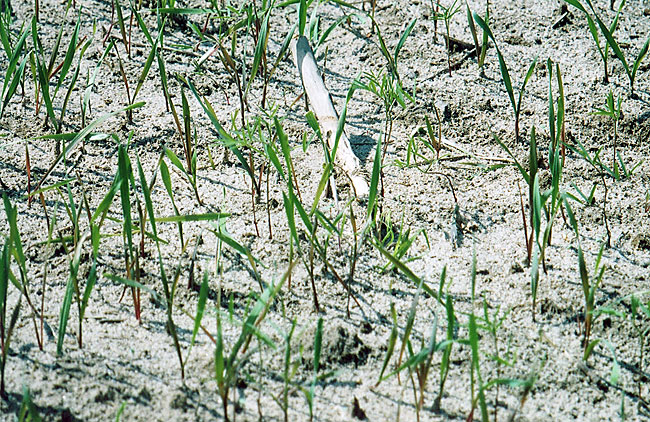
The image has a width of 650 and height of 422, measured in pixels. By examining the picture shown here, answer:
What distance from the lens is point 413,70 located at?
292cm

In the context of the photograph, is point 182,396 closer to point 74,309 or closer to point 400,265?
point 74,309

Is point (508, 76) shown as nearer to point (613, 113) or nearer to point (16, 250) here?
point (613, 113)

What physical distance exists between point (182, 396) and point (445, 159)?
4.05ft

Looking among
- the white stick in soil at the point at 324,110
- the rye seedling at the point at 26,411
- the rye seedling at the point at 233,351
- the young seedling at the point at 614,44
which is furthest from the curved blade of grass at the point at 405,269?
the young seedling at the point at 614,44

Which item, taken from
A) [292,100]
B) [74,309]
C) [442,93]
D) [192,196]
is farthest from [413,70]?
[74,309]

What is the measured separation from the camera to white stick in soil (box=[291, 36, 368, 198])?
7.58 feet

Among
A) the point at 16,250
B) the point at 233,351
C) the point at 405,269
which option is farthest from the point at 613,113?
the point at 16,250

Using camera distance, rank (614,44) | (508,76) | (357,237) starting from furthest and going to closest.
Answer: (614,44) → (508,76) → (357,237)

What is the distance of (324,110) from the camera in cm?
256

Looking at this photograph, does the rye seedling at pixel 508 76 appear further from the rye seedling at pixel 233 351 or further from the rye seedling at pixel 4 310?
the rye seedling at pixel 4 310

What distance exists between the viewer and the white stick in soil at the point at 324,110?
2310mm

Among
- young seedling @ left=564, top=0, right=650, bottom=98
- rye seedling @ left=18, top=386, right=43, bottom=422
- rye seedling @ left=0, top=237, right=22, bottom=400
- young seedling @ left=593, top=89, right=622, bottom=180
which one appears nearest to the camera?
rye seedling @ left=18, top=386, right=43, bottom=422

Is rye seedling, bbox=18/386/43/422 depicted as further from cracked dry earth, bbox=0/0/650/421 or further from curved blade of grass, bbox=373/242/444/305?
curved blade of grass, bbox=373/242/444/305

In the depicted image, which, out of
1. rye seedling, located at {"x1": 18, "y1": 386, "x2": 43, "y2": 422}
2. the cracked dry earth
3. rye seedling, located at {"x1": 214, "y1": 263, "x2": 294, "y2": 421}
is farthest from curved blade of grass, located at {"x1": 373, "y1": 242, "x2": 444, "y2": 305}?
rye seedling, located at {"x1": 18, "y1": 386, "x2": 43, "y2": 422}
